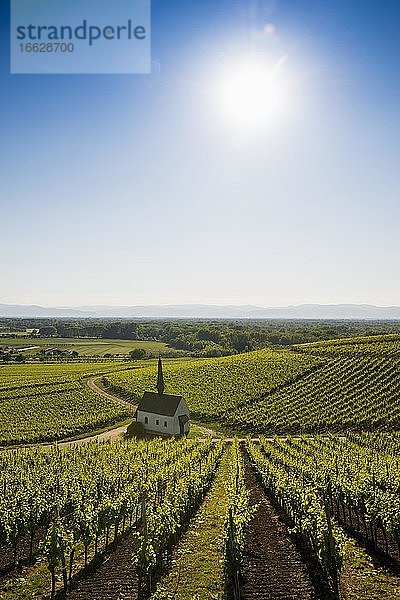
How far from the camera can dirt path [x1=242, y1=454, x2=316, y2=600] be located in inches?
439

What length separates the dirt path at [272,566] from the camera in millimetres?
11148

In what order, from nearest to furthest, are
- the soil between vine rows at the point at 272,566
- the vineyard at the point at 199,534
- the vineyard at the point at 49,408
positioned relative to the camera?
the soil between vine rows at the point at 272,566 → the vineyard at the point at 199,534 → the vineyard at the point at 49,408

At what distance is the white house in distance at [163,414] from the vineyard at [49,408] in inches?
229

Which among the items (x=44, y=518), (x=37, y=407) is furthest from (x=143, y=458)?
(x=37, y=407)

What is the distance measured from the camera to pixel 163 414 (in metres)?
43.8

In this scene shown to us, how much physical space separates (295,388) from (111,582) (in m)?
47.6

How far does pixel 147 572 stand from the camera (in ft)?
37.3

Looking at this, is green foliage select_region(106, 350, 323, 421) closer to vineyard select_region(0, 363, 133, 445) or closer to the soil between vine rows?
vineyard select_region(0, 363, 133, 445)

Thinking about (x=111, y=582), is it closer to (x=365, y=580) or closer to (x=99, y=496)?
(x=365, y=580)

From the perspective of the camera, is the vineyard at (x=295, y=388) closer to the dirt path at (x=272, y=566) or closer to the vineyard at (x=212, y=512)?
the vineyard at (x=212, y=512)

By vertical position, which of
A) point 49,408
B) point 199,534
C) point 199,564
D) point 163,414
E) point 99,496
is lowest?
point 49,408

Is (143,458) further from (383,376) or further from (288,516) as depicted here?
(383,376)

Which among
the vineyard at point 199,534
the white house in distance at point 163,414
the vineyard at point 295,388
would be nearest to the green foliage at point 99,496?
the vineyard at point 199,534

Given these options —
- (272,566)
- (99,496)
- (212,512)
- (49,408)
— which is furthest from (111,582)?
(49,408)
